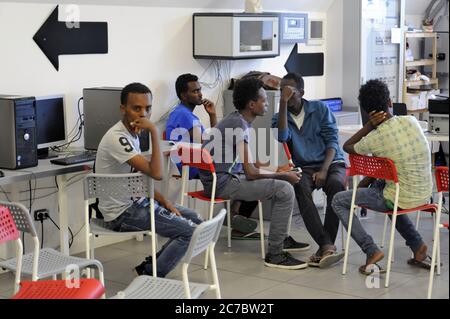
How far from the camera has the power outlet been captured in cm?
505

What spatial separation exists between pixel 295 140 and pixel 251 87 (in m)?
0.58

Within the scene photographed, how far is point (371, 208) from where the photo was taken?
4613 mm

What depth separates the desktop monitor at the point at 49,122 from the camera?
475cm

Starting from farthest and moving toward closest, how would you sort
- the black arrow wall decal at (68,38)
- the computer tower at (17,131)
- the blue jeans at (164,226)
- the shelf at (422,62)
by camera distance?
Result: the shelf at (422,62)
the black arrow wall decal at (68,38)
the computer tower at (17,131)
the blue jeans at (164,226)

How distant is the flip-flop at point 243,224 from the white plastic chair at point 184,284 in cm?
239

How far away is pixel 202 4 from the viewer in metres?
→ 6.12

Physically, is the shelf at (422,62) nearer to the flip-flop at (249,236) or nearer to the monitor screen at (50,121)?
the flip-flop at (249,236)

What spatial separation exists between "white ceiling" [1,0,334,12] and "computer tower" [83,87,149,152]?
662 millimetres

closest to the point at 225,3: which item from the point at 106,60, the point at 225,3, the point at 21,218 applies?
the point at 225,3

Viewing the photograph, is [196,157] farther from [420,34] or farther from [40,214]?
[420,34]

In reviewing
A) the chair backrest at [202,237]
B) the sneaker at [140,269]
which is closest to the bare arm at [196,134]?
the sneaker at [140,269]

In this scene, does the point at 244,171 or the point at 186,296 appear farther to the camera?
the point at 244,171
